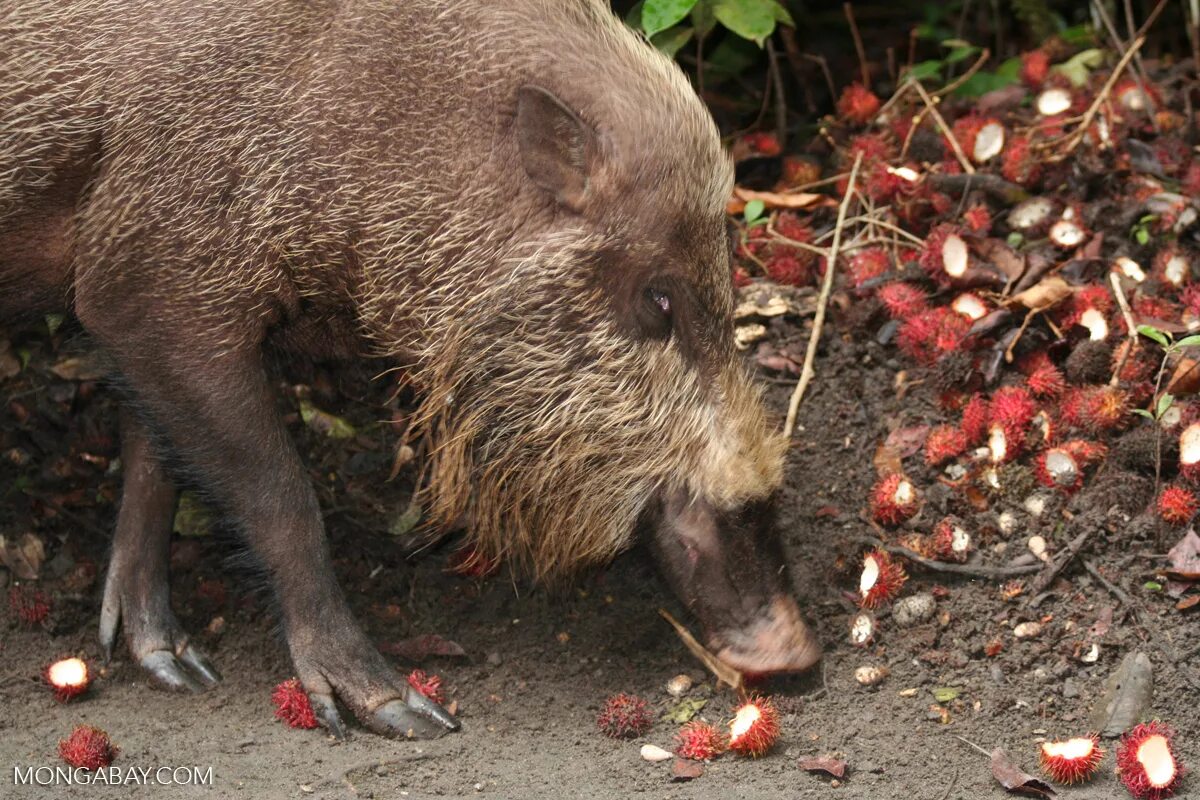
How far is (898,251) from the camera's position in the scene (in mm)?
4949

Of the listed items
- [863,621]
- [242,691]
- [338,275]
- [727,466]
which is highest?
[338,275]

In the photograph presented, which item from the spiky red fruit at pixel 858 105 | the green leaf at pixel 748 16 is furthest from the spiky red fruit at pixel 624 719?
the spiky red fruit at pixel 858 105

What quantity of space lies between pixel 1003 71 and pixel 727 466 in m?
2.88

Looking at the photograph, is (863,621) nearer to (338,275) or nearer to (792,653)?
(792,653)

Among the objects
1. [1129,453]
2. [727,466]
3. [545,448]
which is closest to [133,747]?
[545,448]

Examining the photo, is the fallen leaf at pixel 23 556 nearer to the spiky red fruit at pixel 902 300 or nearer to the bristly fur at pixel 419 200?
the bristly fur at pixel 419 200

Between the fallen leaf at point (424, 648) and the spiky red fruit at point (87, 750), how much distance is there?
85 centimetres

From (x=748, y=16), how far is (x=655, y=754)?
2.59 m

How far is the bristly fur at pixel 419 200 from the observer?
11.8ft

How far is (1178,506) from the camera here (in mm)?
3756

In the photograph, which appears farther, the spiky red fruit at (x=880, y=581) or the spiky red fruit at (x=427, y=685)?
the spiky red fruit at (x=880, y=581)

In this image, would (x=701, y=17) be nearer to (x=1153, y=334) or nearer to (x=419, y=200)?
(x=419, y=200)

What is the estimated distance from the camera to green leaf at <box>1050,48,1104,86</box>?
550 centimetres

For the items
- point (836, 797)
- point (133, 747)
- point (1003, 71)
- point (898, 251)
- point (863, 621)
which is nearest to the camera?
point (836, 797)
